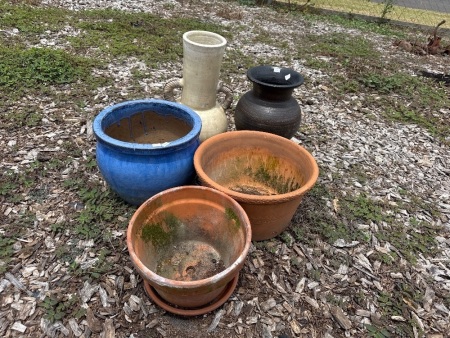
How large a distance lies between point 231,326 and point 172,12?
679 cm

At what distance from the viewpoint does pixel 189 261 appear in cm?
240

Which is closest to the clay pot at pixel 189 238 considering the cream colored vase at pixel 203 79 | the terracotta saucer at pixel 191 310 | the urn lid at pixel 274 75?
the terracotta saucer at pixel 191 310

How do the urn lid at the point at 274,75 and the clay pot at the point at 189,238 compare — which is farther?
the urn lid at the point at 274,75

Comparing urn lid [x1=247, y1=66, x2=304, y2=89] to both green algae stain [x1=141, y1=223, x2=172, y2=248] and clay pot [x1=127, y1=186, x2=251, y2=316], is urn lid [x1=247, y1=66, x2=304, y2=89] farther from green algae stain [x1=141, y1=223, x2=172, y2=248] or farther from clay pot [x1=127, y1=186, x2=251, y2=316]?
green algae stain [x1=141, y1=223, x2=172, y2=248]

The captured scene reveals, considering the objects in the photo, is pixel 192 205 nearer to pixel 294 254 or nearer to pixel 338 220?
pixel 294 254

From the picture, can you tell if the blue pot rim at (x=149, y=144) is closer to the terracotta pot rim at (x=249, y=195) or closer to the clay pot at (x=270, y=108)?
the terracotta pot rim at (x=249, y=195)

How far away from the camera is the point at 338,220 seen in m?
2.93

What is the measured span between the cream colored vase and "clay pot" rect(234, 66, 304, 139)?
0.81ft

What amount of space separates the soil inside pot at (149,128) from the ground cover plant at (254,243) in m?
0.48

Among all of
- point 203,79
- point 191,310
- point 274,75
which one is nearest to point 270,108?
point 274,75

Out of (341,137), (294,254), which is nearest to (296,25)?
(341,137)

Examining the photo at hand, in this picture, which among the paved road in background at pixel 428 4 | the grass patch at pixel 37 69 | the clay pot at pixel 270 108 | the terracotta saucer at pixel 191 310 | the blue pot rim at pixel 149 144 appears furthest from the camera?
the paved road in background at pixel 428 4

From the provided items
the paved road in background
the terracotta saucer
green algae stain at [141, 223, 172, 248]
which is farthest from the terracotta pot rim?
the paved road in background

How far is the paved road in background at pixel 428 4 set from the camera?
10.4 meters
